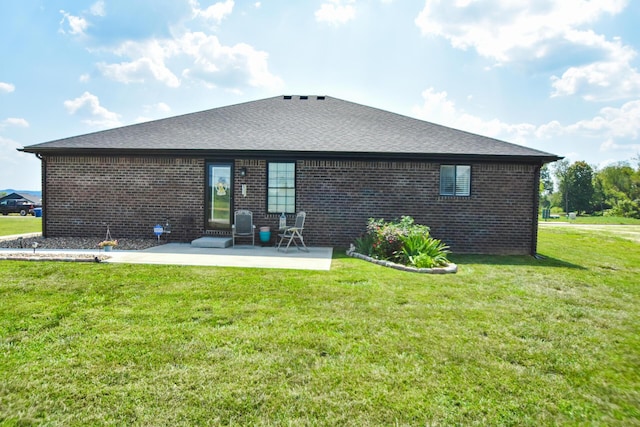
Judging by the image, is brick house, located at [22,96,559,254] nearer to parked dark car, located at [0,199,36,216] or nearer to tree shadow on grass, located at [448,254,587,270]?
tree shadow on grass, located at [448,254,587,270]

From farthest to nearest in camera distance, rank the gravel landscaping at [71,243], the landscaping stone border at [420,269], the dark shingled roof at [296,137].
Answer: the dark shingled roof at [296,137] → the gravel landscaping at [71,243] → the landscaping stone border at [420,269]

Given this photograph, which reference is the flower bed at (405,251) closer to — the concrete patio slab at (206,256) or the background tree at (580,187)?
the concrete patio slab at (206,256)

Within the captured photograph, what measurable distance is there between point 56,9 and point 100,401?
38.4 ft

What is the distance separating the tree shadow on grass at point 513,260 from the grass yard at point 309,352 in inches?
90.2

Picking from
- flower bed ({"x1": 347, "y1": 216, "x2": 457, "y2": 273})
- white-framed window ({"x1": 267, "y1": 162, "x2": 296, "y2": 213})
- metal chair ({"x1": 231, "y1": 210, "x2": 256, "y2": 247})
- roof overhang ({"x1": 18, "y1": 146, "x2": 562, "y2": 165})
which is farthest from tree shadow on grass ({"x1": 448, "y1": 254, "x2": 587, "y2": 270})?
metal chair ({"x1": 231, "y1": 210, "x2": 256, "y2": 247})

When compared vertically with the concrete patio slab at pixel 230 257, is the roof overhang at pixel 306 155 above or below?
above

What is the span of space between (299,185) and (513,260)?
19.7 ft

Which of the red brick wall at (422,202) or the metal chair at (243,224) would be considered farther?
the red brick wall at (422,202)

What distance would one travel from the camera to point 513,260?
8.56 m

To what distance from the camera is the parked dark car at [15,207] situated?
29750 mm

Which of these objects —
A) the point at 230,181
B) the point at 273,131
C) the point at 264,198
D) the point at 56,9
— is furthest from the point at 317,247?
the point at 56,9

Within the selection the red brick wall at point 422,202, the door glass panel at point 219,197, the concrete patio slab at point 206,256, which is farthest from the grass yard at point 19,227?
the red brick wall at point 422,202

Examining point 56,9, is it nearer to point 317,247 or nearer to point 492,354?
point 317,247

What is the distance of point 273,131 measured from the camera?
439 inches
